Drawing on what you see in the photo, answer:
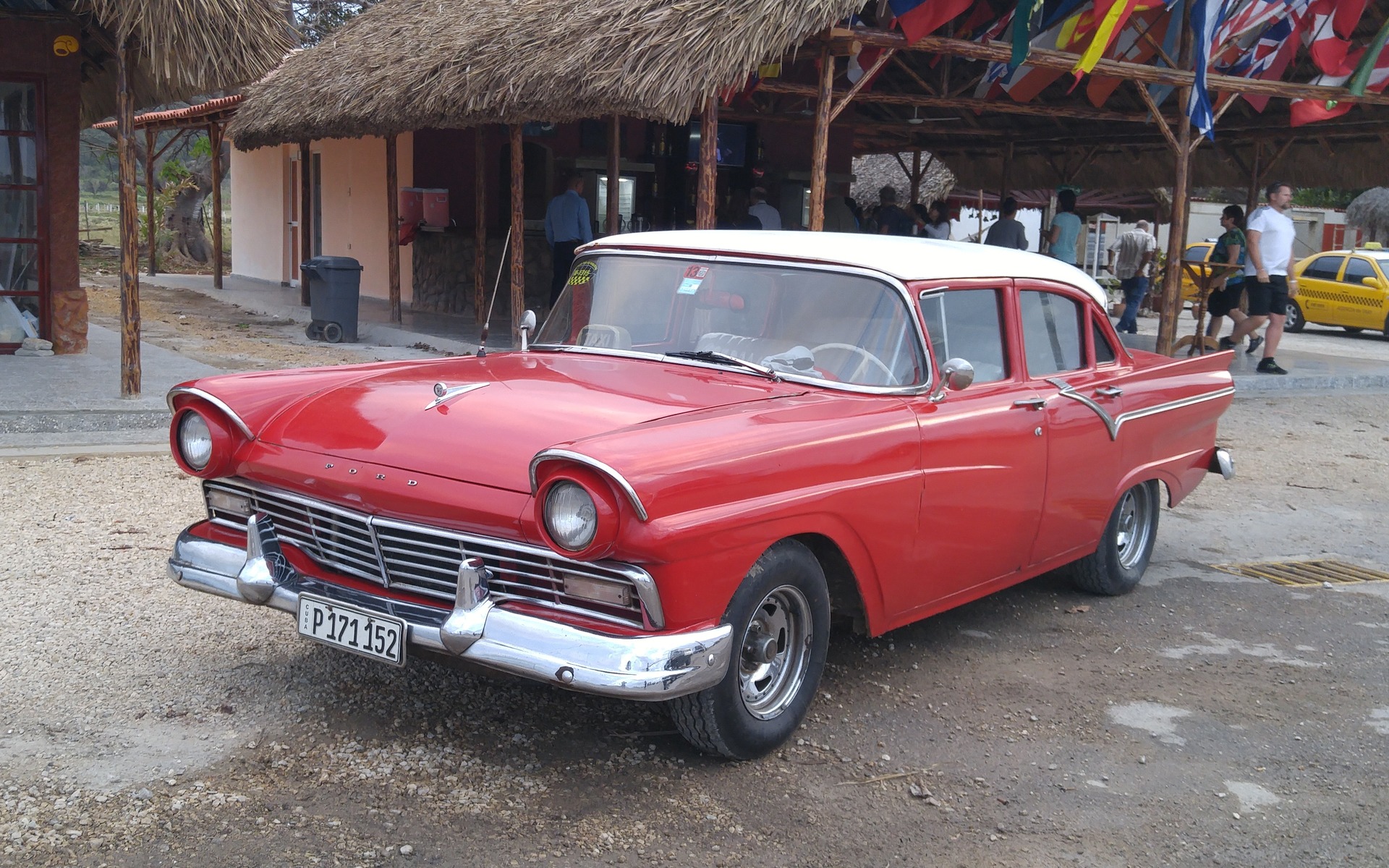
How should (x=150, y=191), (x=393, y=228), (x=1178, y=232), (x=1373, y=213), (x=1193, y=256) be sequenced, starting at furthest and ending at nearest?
Result: (x=1373, y=213), (x=1193, y=256), (x=150, y=191), (x=393, y=228), (x=1178, y=232)

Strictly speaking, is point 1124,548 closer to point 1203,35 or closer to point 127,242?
point 127,242

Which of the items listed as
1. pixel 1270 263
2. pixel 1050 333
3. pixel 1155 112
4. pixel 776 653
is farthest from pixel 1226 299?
pixel 776 653

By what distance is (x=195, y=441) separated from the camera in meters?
3.96

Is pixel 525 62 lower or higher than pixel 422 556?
higher

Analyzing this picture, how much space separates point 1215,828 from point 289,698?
285cm

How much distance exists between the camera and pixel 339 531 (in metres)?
3.68

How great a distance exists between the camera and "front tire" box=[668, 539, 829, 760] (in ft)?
11.5

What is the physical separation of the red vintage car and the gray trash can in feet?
30.4

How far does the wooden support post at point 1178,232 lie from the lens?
12758 millimetres

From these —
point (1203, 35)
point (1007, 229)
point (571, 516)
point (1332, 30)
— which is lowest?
point (571, 516)

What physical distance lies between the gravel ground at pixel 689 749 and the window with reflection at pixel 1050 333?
1.12 meters

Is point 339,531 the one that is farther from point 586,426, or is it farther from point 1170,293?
point 1170,293

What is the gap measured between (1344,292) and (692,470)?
2274 cm

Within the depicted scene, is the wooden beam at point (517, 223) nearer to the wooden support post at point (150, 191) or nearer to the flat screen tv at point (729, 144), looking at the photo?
the flat screen tv at point (729, 144)
